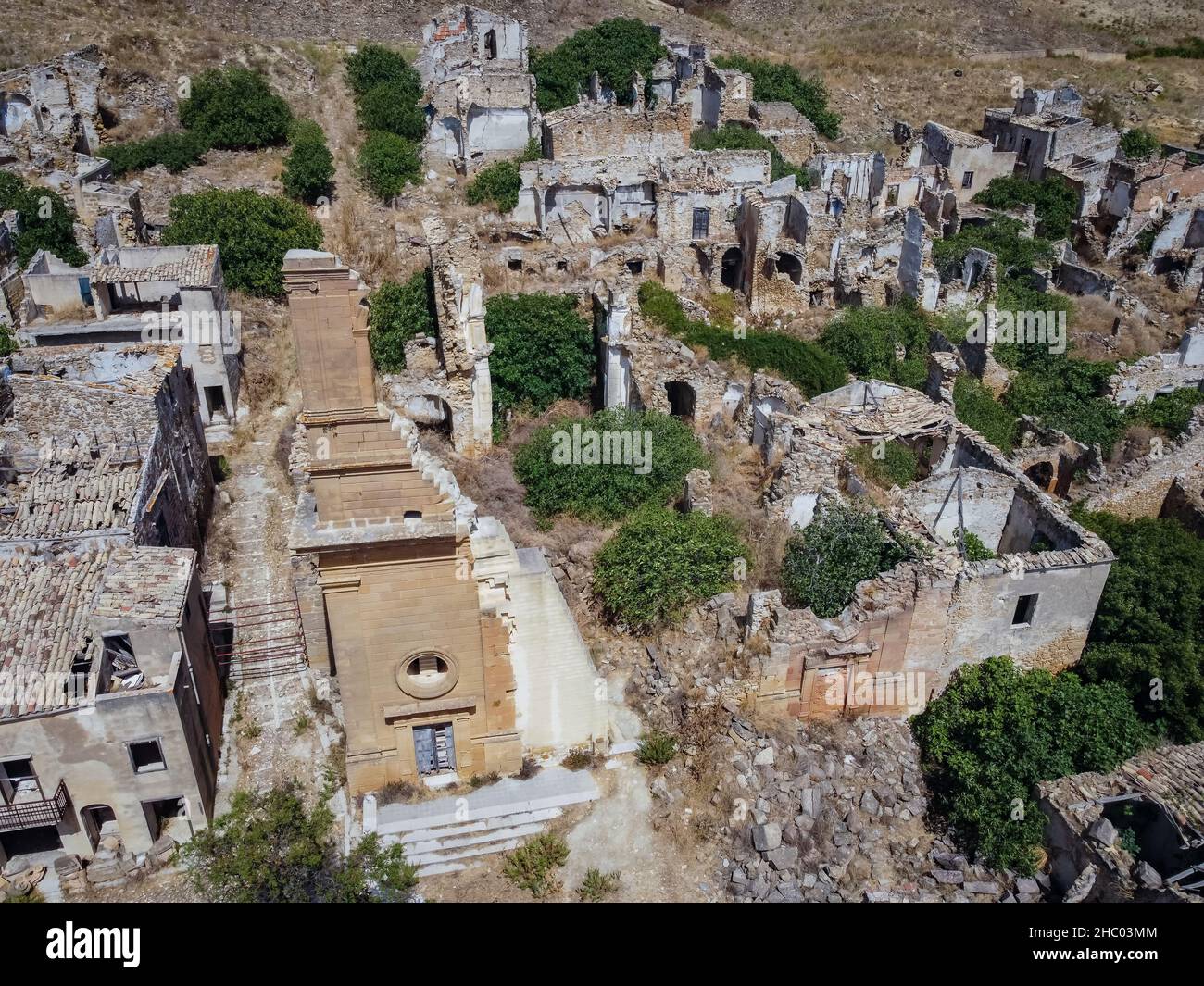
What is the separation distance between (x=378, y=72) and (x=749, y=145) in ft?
49.1

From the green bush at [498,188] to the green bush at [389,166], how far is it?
250cm

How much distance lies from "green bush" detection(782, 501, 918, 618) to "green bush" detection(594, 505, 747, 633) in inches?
40.6

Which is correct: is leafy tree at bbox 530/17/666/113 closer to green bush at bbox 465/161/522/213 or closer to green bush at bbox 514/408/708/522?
green bush at bbox 465/161/522/213

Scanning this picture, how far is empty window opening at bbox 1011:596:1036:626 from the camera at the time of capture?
15.6 m

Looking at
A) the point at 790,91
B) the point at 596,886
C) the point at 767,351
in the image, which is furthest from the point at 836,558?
the point at 790,91

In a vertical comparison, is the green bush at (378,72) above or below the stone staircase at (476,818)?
above

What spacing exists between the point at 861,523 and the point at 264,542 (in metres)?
12.4

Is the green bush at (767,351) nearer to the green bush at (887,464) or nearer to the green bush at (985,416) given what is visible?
the green bush at (985,416)

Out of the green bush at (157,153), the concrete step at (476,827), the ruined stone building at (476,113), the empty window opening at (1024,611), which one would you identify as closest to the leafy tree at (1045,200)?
the ruined stone building at (476,113)

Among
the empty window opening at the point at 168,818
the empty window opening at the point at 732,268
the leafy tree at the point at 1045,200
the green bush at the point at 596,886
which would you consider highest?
the leafy tree at the point at 1045,200

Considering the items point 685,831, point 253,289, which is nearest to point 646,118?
point 253,289

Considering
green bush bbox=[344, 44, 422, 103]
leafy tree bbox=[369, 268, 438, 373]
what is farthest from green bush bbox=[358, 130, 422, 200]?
leafy tree bbox=[369, 268, 438, 373]

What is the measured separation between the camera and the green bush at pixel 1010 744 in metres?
13.5

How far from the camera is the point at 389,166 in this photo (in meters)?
32.5
